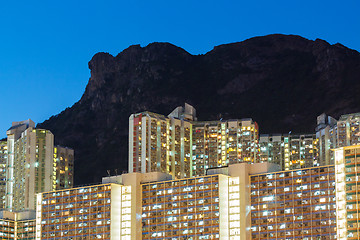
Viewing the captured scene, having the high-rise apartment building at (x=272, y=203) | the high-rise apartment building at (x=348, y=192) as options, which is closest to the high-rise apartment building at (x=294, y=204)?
the high-rise apartment building at (x=272, y=203)

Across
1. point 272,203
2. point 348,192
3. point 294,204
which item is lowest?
point 294,204

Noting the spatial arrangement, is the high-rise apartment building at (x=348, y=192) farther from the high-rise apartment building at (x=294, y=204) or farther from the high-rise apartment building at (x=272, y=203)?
the high-rise apartment building at (x=294, y=204)

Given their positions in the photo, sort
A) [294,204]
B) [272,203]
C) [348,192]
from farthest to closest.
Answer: [272,203]
[294,204]
[348,192]

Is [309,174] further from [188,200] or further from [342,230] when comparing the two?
[188,200]

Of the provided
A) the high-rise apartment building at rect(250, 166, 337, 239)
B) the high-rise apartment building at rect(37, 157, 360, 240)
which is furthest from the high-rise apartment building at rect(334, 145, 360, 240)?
the high-rise apartment building at rect(250, 166, 337, 239)

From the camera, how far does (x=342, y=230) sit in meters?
168

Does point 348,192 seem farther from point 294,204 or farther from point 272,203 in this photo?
point 272,203

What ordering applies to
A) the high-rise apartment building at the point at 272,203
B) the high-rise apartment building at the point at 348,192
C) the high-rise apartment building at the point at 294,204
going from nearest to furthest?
the high-rise apartment building at the point at 348,192 < the high-rise apartment building at the point at 272,203 < the high-rise apartment building at the point at 294,204

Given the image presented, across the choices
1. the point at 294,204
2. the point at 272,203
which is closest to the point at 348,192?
the point at 294,204

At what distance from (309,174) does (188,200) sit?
3290cm

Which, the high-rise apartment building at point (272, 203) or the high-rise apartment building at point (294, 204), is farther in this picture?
the high-rise apartment building at point (294, 204)

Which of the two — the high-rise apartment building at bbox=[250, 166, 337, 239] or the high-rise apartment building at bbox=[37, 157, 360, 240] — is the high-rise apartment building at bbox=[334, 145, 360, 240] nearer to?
the high-rise apartment building at bbox=[37, 157, 360, 240]

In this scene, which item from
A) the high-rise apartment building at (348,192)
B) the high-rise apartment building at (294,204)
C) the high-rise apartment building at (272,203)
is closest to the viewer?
the high-rise apartment building at (348,192)

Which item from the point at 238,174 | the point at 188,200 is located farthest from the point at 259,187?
the point at 188,200
